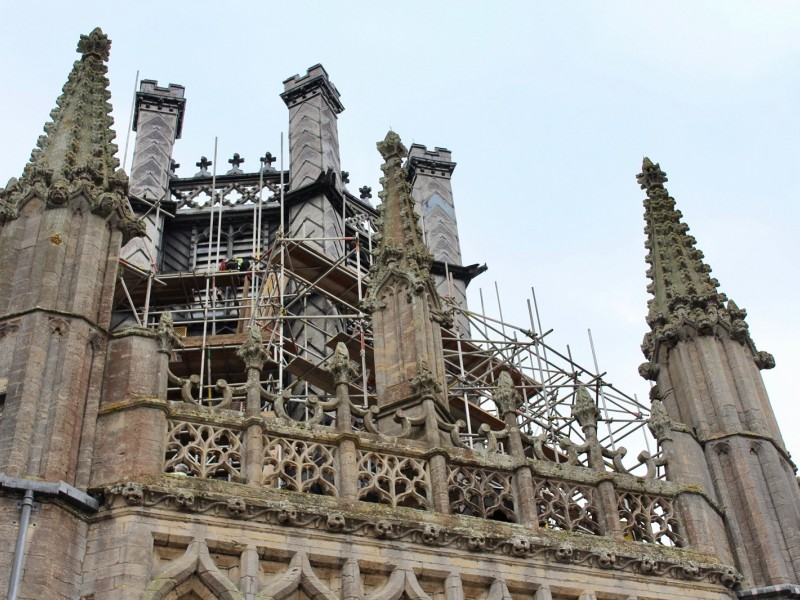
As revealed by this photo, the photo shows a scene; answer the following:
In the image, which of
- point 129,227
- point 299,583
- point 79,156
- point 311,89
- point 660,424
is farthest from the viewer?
point 311,89

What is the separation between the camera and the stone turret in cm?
1590

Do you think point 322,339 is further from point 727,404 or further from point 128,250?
point 727,404

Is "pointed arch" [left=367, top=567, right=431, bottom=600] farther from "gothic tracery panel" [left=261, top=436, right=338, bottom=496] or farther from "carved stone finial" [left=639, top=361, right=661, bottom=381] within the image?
"carved stone finial" [left=639, top=361, right=661, bottom=381]

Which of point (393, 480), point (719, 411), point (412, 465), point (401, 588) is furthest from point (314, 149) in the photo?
point (401, 588)

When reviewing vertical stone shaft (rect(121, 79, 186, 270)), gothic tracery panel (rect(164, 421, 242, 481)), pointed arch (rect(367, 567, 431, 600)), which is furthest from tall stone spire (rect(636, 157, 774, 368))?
vertical stone shaft (rect(121, 79, 186, 270))

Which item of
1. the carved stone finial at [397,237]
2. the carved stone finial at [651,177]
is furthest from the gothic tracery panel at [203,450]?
the carved stone finial at [651,177]

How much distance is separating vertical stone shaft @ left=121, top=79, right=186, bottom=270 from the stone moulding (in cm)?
1409

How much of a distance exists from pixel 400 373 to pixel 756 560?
4.77m

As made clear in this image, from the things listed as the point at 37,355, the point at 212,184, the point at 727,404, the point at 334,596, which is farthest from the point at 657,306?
the point at 212,184

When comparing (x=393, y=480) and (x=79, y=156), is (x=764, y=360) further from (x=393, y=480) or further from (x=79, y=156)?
(x=79, y=156)

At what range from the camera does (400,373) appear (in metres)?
16.3

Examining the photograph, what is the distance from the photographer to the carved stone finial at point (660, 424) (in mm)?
16750

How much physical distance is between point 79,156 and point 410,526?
629 centimetres

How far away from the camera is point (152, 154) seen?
31266 millimetres
